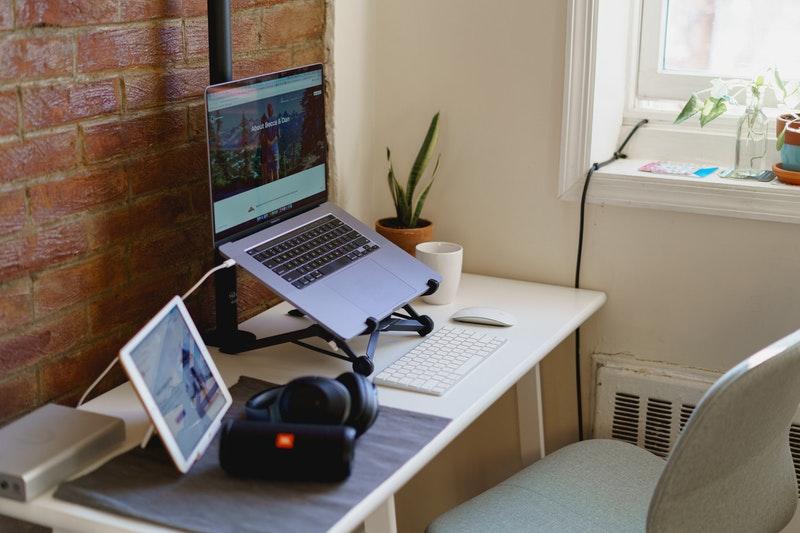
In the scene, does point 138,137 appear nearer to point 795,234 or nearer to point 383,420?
point 383,420

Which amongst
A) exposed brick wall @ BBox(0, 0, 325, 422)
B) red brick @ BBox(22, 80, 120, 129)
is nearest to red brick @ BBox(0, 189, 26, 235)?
exposed brick wall @ BBox(0, 0, 325, 422)

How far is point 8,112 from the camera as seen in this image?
152cm

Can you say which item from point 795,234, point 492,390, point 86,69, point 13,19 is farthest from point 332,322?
point 795,234

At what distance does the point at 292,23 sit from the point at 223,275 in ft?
1.90

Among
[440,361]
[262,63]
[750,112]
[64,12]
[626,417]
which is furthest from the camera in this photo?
[626,417]

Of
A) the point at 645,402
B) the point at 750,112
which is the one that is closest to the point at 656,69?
the point at 750,112

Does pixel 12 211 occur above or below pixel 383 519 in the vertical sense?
above

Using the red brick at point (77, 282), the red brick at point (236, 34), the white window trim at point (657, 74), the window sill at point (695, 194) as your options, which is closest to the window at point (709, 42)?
the white window trim at point (657, 74)

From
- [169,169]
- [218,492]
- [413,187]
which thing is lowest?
[218,492]

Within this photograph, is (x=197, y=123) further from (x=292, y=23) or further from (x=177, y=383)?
(x=177, y=383)

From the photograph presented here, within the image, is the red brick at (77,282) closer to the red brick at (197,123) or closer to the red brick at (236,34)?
the red brick at (197,123)

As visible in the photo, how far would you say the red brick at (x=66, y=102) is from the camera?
1553 mm

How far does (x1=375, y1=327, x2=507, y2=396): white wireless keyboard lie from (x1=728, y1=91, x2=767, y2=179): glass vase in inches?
26.4

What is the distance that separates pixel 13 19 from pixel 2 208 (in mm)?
272
